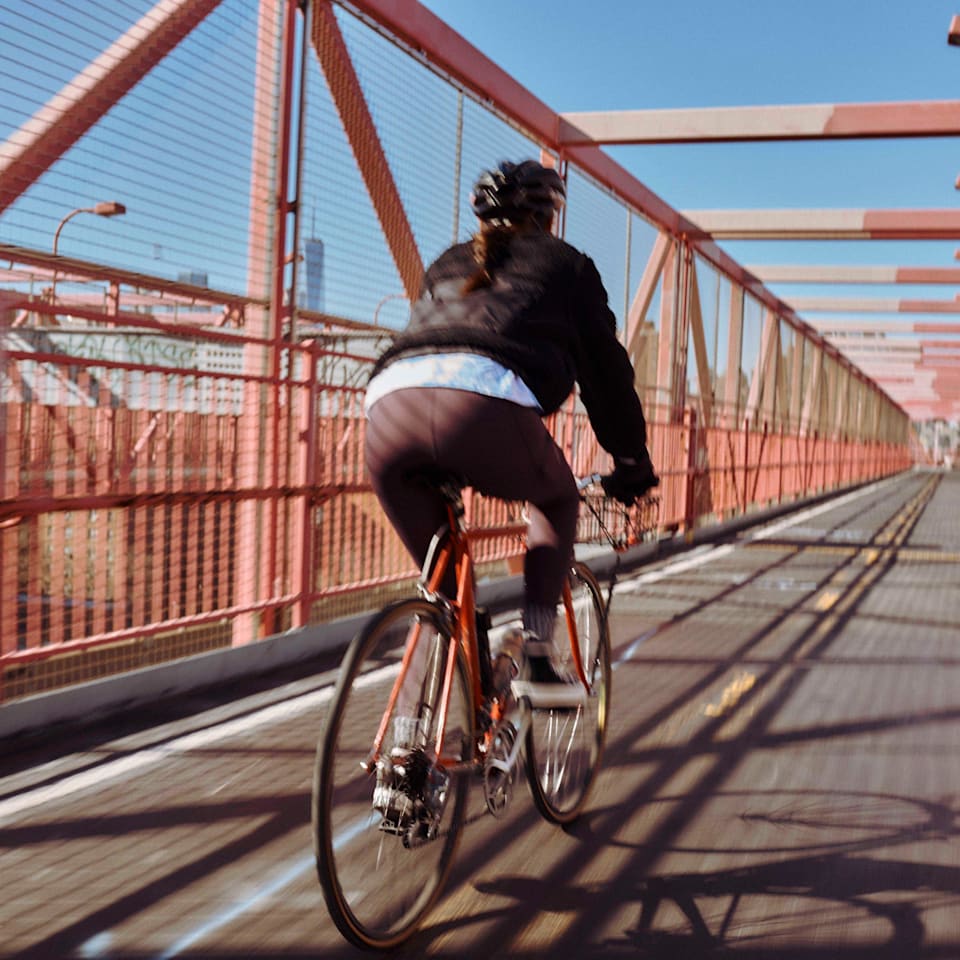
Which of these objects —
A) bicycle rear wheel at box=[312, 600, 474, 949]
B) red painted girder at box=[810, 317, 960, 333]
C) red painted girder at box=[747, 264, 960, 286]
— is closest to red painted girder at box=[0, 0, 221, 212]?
bicycle rear wheel at box=[312, 600, 474, 949]

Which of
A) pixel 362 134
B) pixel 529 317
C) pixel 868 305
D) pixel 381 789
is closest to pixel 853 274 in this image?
pixel 868 305

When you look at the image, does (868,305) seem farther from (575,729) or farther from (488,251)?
(488,251)

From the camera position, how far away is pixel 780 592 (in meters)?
9.65

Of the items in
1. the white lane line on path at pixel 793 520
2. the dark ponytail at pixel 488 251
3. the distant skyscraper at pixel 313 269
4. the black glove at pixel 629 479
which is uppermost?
the distant skyscraper at pixel 313 269

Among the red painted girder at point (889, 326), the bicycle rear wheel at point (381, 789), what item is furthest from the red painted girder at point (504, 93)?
the red painted girder at point (889, 326)

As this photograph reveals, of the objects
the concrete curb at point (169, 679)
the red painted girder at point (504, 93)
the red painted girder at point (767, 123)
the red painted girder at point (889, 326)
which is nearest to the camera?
the concrete curb at point (169, 679)

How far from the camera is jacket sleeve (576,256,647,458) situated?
280cm

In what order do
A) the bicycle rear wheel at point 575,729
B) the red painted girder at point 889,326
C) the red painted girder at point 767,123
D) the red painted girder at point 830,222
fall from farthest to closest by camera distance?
the red painted girder at point 889,326 → the red painted girder at point 830,222 → the red painted girder at point 767,123 → the bicycle rear wheel at point 575,729

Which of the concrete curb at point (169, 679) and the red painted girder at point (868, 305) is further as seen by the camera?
the red painted girder at point (868, 305)

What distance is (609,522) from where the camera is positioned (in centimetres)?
385

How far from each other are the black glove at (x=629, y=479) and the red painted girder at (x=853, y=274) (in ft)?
65.3

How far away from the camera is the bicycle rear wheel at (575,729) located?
133 inches

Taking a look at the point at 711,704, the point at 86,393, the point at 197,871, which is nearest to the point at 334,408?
the point at 86,393

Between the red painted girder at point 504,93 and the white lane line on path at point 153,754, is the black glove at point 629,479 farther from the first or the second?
the red painted girder at point 504,93
